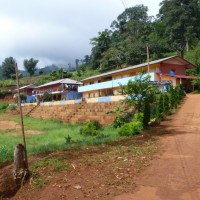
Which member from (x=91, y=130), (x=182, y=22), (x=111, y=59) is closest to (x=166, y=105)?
(x=91, y=130)

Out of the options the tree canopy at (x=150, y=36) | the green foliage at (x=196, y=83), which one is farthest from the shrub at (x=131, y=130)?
the tree canopy at (x=150, y=36)

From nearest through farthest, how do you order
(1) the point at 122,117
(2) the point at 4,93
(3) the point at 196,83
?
(1) the point at 122,117, (3) the point at 196,83, (2) the point at 4,93

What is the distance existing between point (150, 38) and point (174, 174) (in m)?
46.2

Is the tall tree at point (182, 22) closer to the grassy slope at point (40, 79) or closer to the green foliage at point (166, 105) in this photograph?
the grassy slope at point (40, 79)

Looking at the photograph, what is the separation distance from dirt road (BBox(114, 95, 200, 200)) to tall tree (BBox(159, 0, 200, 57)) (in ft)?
121

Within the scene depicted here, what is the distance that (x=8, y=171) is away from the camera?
650cm

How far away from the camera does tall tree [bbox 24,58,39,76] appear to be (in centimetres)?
7156

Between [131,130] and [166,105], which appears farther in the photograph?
[166,105]

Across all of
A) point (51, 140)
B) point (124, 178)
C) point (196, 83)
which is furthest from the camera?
point (196, 83)

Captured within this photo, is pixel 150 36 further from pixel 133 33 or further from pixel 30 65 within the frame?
pixel 30 65

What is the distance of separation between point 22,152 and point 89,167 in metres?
1.62

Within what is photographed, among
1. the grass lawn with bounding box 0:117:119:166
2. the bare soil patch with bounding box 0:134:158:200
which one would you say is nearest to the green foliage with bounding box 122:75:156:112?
the grass lawn with bounding box 0:117:119:166

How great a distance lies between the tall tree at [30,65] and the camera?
71.6 m

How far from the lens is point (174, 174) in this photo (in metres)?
6.11
